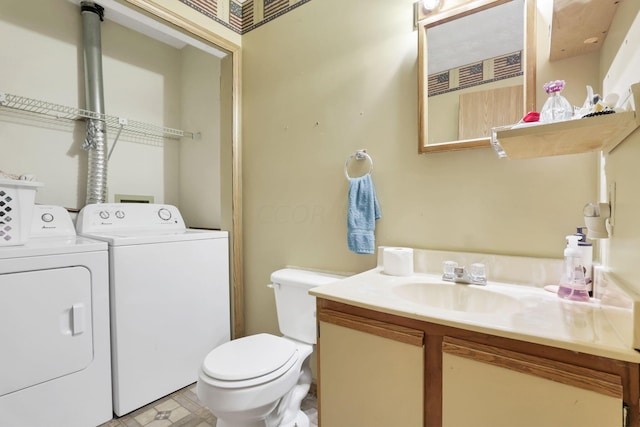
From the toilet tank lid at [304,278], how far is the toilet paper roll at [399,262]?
0.34 m

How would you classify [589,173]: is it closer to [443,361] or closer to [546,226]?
[546,226]

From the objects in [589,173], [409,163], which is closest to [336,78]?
[409,163]

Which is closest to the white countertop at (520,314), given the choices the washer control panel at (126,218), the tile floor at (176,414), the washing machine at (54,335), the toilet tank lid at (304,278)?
the toilet tank lid at (304,278)

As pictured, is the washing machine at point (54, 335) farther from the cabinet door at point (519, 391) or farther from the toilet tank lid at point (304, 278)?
the cabinet door at point (519, 391)

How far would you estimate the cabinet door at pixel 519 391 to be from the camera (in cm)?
63

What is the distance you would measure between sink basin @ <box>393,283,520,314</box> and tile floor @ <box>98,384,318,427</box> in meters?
0.91

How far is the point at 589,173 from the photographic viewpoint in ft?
3.48

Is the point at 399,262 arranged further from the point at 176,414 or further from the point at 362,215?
the point at 176,414

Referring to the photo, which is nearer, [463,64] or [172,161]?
[463,64]

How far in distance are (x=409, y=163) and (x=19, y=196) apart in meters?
1.83

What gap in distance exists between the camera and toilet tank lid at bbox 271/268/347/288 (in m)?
1.52

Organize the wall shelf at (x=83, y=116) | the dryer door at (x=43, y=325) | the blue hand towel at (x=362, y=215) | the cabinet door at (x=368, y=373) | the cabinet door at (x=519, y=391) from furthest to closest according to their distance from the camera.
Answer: the wall shelf at (x=83, y=116) < the blue hand towel at (x=362, y=215) < the dryer door at (x=43, y=325) < the cabinet door at (x=368, y=373) < the cabinet door at (x=519, y=391)

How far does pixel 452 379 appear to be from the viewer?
2.61ft

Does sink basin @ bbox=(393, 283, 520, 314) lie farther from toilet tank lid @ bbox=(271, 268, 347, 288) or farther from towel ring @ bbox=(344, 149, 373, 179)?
towel ring @ bbox=(344, 149, 373, 179)
